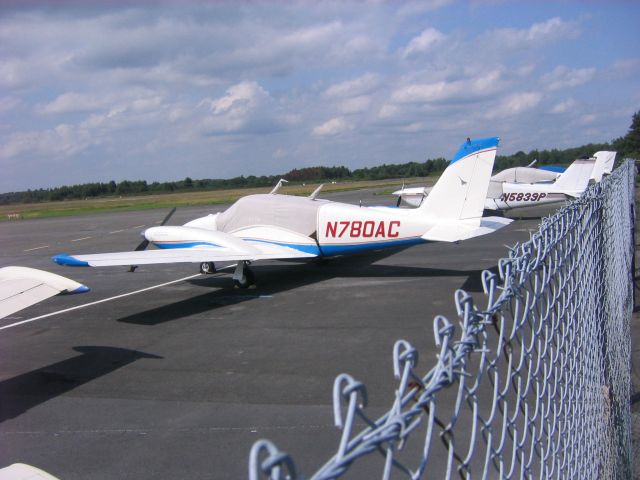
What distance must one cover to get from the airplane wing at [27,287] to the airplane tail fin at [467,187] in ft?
26.3

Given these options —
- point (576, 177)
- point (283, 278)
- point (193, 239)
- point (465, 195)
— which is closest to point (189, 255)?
point (193, 239)

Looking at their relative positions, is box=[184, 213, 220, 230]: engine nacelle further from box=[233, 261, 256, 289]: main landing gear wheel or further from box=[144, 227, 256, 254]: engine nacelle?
box=[233, 261, 256, 289]: main landing gear wheel

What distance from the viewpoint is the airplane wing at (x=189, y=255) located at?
39.1 ft

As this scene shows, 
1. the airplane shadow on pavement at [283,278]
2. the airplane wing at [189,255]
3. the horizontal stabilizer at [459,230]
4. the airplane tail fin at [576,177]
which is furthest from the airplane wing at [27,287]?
the airplane tail fin at [576,177]

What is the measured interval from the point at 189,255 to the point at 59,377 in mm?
5263

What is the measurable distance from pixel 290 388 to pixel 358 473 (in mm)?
2328

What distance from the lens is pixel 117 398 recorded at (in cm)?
708

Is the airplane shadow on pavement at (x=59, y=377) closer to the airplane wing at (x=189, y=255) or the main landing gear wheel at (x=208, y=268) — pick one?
the airplane wing at (x=189, y=255)

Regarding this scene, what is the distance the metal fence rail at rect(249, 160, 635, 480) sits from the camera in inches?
48.3

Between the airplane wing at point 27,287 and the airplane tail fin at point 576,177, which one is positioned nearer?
the airplane wing at point 27,287

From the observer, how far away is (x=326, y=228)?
46.3ft

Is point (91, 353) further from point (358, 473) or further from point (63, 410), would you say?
point (358, 473)

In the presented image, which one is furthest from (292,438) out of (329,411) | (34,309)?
(34,309)

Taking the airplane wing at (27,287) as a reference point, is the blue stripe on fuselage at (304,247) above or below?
below
